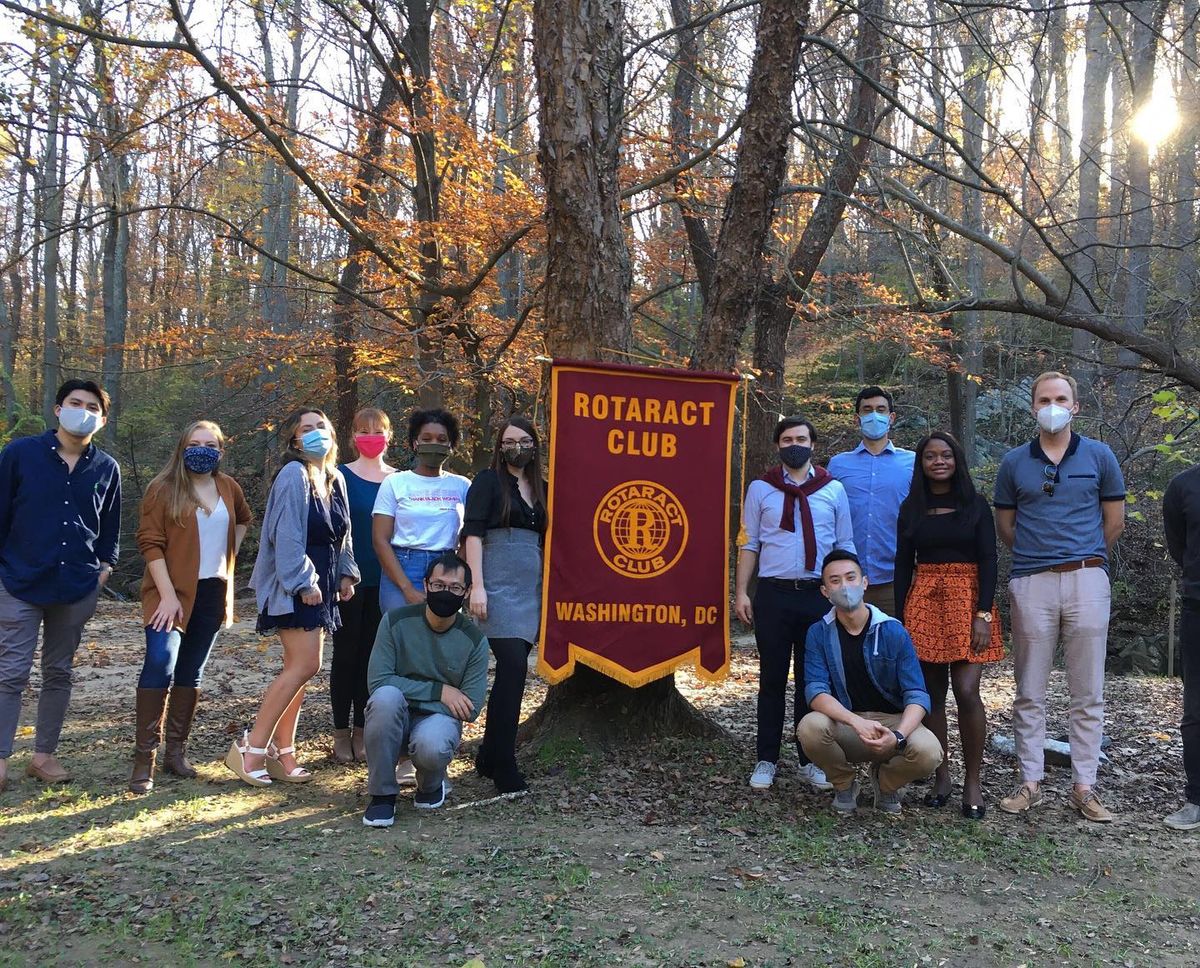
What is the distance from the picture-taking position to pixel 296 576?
15.5ft

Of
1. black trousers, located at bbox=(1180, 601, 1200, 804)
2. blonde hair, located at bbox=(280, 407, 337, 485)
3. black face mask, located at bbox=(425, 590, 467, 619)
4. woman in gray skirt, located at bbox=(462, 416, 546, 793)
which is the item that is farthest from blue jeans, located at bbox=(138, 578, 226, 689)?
black trousers, located at bbox=(1180, 601, 1200, 804)

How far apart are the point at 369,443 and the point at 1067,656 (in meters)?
3.77

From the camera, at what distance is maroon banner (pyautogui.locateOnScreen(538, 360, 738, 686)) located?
16.4 feet

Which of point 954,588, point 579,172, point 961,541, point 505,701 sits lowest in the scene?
point 505,701

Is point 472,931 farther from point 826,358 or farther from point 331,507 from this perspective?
point 826,358

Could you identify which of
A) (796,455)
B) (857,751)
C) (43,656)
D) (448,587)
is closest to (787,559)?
(796,455)

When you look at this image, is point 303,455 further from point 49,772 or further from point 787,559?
point 787,559

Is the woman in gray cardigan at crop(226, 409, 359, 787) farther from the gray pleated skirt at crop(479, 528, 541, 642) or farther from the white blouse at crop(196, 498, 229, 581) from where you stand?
the gray pleated skirt at crop(479, 528, 541, 642)

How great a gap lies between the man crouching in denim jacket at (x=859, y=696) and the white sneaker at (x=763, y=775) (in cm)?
38

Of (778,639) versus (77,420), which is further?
(778,639)

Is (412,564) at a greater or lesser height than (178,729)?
greater

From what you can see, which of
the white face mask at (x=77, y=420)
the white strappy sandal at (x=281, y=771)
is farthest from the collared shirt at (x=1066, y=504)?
the white face mask at (x=77, y=420)

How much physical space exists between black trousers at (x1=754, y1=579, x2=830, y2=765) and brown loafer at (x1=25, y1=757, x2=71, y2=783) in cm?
348

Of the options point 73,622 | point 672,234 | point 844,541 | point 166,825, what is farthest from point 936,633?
point 672,234
